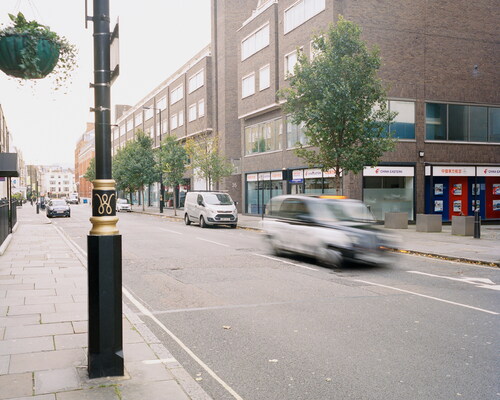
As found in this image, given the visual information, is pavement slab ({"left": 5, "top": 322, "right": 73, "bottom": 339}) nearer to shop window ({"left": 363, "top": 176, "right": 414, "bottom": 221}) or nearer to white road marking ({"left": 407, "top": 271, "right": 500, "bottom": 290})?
white road marking ({"left": 407, "top": 271, "right": 500, "bottom": 290})

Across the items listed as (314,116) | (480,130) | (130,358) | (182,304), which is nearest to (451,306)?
(182,304)

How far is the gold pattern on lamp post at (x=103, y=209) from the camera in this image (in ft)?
13.9

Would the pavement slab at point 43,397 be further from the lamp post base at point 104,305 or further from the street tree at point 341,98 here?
the street tree at point 341,98

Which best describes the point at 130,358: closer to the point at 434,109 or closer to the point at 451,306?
the point at 451,306

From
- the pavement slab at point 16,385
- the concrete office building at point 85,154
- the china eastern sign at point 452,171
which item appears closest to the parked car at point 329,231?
the pavement slab at point 16,385

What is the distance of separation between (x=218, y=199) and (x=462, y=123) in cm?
1534

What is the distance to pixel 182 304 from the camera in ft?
25.7

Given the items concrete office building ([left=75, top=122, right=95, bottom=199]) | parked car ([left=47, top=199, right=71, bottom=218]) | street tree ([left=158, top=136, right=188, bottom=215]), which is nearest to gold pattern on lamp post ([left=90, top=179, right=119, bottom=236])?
street tree ([left=158, top=136, right=188, bottom=215])

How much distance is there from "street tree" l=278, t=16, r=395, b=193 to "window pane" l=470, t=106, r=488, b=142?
38.8ft

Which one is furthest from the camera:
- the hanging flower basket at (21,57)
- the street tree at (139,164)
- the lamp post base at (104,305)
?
the street tree at (139,164)

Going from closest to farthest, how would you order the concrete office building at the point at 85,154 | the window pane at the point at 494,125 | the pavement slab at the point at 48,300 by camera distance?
1. the pavement slab at the point at 48,300
2. the window pane at the point at 494,125
3. the concrete office building at the point at 85,154

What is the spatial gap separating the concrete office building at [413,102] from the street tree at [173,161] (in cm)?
780

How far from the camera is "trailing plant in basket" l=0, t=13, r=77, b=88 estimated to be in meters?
4.32

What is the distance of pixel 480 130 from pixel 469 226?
1217 cm
